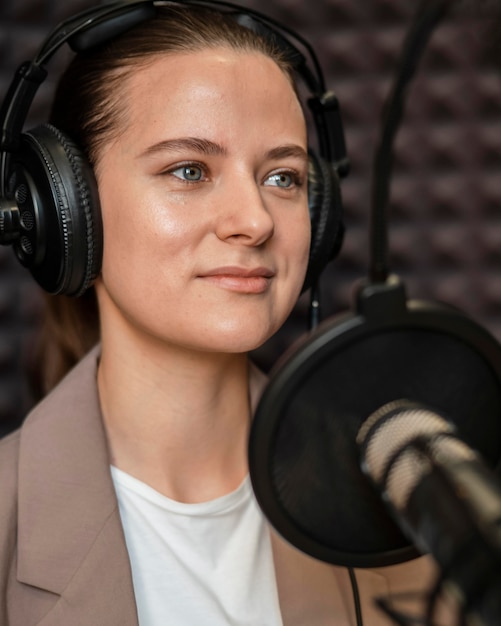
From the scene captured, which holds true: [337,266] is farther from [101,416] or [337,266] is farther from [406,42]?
[406,42]

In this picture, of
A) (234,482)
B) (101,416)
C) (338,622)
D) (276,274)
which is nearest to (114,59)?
(276,274)

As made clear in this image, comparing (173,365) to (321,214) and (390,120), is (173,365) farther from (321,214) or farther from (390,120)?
(390,120)

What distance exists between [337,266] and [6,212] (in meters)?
0.76

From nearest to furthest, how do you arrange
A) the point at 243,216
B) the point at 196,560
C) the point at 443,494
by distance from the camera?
the point at 443,494 < the point at 243,216 < the point at 196,560

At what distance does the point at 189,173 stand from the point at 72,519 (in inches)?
17.2

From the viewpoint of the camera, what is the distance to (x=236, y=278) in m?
0.92

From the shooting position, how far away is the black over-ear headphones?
0.92 meters

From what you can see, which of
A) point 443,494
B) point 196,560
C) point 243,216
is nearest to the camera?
point 443,494

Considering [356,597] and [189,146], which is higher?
[189,146]

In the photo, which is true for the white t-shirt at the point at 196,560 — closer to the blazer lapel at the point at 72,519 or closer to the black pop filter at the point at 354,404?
the blazer lapel at the point at 72,519

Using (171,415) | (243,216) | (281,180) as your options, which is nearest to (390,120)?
(243,216)

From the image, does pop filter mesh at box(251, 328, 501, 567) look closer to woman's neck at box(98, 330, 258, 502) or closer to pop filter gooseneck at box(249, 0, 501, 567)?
pop filter gooseneck at box(249, 0, 501, 567)

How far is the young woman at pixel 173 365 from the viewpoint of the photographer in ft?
3.02

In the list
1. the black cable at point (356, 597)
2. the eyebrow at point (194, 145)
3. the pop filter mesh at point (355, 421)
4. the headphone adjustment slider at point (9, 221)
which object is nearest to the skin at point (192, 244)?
the eyebrow at point (194, 145)
